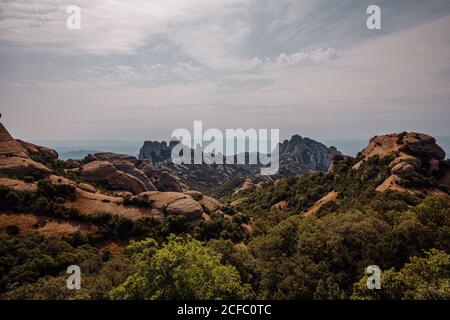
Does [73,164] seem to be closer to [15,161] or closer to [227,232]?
[15,161]

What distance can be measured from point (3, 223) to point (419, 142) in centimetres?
10342

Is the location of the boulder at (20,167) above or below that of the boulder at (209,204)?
above

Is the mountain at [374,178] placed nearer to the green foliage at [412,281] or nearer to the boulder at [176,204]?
the boulder at [176,204]

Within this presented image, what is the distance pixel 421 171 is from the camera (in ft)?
246

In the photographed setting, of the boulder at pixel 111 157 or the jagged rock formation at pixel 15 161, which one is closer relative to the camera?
the jagged rock formation at pixel 15 161

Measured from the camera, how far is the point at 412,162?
74.6 meters

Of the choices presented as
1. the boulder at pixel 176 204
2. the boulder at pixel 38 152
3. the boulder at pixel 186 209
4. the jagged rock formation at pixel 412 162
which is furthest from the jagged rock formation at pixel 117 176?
the jagged rock formation at pixel 412 162

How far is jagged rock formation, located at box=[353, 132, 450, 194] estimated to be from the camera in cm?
6919

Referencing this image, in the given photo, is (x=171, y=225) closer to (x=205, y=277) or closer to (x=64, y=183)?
(x=64, y=183)

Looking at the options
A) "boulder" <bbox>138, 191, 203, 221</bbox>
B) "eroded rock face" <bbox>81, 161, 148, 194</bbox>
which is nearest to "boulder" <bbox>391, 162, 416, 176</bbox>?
"boulder" <bbox>138, 191, 203, 221</bbox>

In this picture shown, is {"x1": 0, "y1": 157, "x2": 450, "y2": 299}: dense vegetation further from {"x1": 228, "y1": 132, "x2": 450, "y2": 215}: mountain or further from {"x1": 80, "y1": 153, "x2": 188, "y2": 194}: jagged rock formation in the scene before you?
{"x1": 80, "y1": 153, "x2": 188, "y2": 194}: jagged rock formation

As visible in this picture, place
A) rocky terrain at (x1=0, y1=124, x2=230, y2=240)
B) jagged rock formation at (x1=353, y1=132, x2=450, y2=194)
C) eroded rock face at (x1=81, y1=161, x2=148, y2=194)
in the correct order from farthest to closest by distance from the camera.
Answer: eroded rock face at (x1=81, y1=161, x2=148, y2=194), jagged rock formation at (x1=353, y1=132, x2=450, y2=194), rocky terrain at (x1=0, y1=124, x2=230, y2=240)

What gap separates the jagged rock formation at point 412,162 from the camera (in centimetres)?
6919
